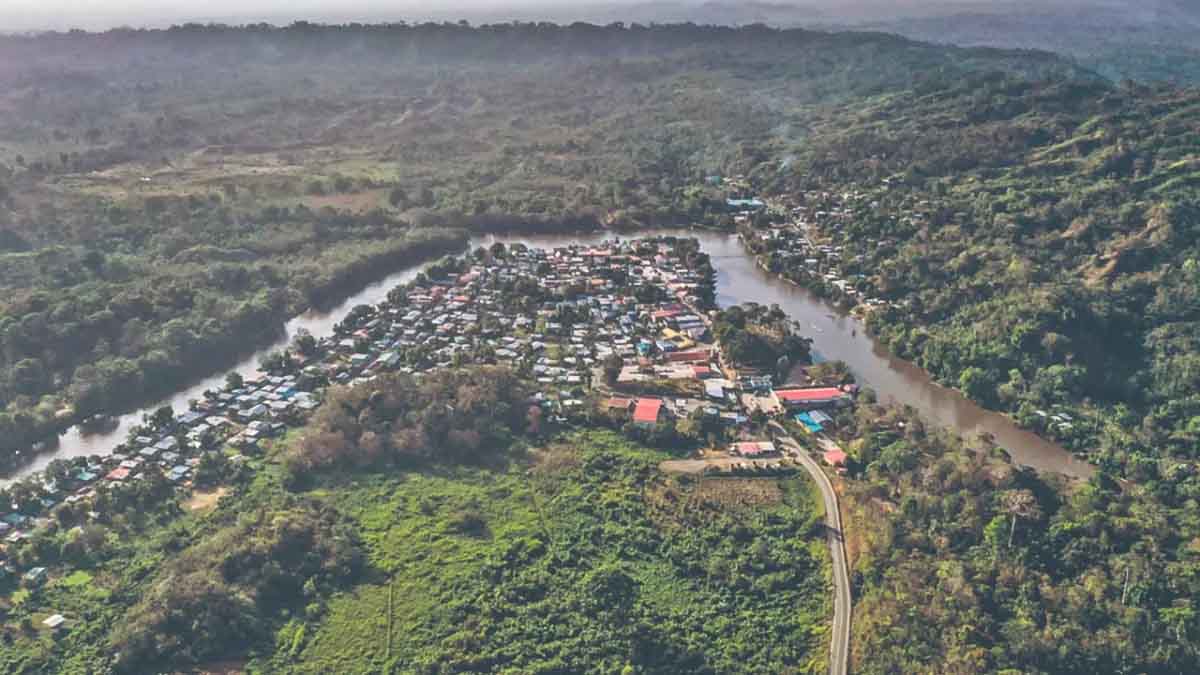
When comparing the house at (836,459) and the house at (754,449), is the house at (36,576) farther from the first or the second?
the house at (836,459)

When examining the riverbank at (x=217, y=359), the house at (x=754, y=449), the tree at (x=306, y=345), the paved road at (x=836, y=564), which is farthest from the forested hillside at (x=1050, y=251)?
the riverbank at (x=217, y=359)

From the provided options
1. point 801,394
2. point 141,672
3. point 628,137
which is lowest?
point 141,672

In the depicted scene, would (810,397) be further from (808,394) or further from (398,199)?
(398,199)

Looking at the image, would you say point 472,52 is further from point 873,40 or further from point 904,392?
point 904,392

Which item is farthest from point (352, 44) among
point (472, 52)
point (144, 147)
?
point (144, 147)

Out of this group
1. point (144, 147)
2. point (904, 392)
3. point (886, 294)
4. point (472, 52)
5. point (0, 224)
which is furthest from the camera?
point (472, 52)

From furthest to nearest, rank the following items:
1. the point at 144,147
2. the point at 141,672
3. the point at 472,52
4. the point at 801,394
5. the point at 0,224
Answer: the point at 472,52, the point at 144,147, the point at 0,224, the point at 801,394, the point at 141,672
